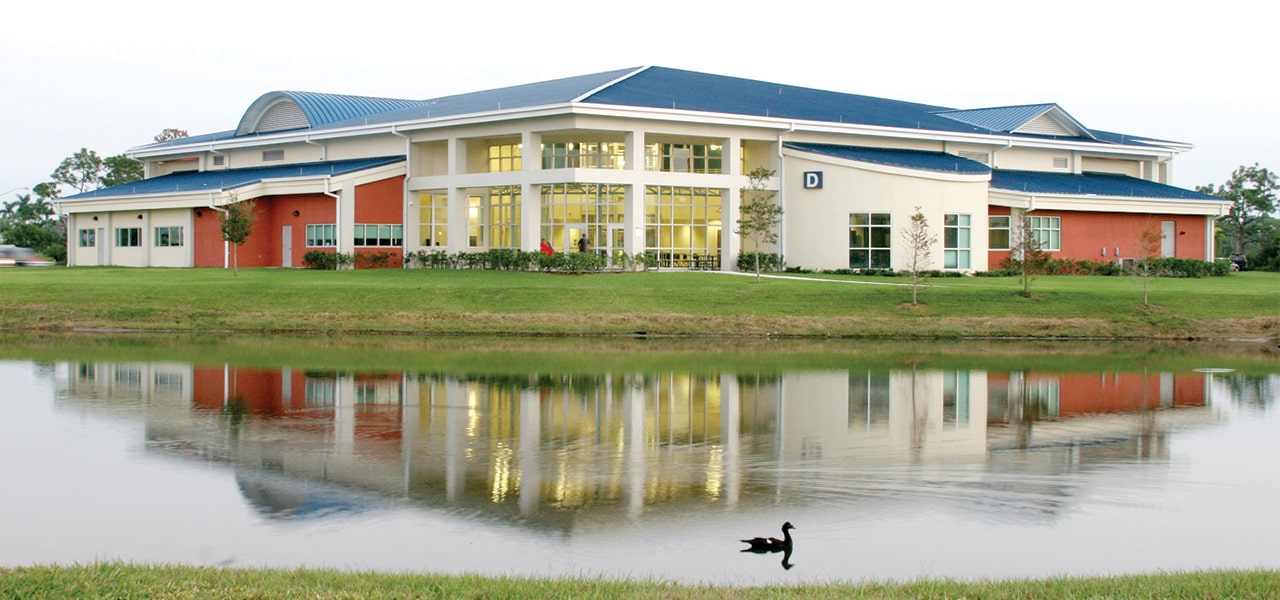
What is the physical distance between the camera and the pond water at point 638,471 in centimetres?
1016

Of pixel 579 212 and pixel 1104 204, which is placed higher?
pixel 1104 204

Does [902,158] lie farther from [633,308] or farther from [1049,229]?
[633,308]

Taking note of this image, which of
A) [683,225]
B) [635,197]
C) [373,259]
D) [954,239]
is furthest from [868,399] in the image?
[373,259]

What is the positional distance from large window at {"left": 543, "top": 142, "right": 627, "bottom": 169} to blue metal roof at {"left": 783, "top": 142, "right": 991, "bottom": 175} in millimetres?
7030

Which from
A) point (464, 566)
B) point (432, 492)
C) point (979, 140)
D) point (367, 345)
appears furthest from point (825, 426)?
point (979, 140)

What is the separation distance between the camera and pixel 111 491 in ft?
40.5

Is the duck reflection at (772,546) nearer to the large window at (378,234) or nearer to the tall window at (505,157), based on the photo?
the tall window at (505,157)

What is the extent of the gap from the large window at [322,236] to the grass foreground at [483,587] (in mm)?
42629

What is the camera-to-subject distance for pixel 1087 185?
183 feet

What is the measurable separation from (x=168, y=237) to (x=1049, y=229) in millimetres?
38637

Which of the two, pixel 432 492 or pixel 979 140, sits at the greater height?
pixel 979 140

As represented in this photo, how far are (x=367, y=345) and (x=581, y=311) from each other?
739cm

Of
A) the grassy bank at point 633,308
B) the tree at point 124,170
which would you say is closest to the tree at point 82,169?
the tree at point 124,170

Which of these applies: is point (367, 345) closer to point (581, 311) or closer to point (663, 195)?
point (581, 311)
